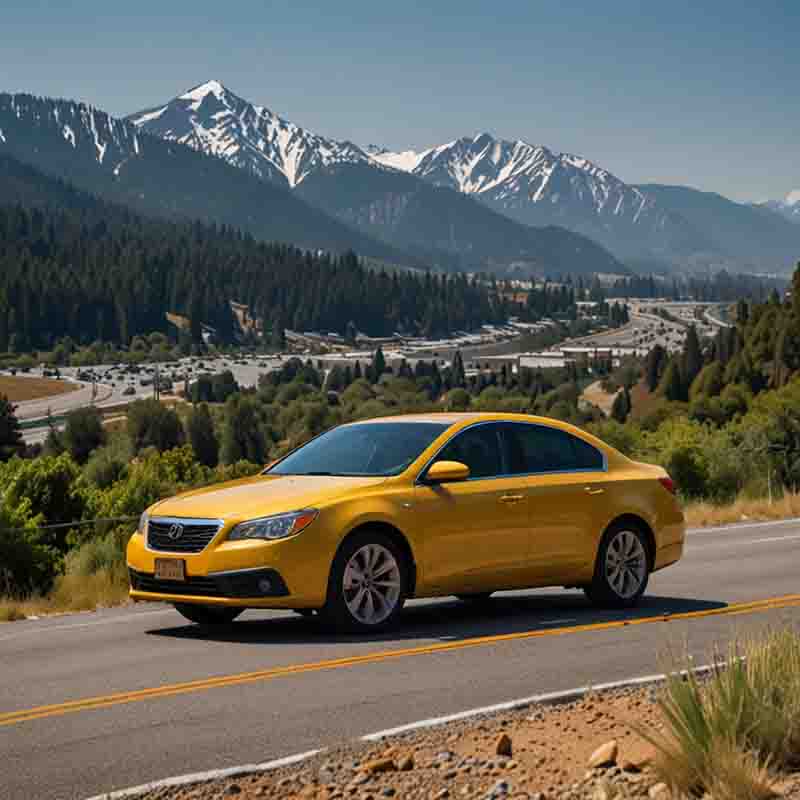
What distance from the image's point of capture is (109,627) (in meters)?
12.1

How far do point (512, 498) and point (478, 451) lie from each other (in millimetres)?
430

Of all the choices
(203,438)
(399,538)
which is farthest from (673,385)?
(399,538)

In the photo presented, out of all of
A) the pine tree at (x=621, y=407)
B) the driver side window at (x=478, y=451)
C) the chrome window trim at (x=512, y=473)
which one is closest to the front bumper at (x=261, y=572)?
the chrome window trim at (x=512, y=473)

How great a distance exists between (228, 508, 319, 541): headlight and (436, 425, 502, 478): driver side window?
4.66ft

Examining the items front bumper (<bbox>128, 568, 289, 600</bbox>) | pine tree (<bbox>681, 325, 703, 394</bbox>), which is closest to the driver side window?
front bumper (<bbox>128, 568, 289, 600</bbox>)

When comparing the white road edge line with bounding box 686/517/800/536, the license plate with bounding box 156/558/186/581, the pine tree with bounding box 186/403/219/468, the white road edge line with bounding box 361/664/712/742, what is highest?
the license plate with bounding box 156/558/186/581

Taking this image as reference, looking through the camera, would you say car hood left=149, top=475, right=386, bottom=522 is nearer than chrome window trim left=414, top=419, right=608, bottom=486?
Yes

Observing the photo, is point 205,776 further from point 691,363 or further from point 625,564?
point 691,363

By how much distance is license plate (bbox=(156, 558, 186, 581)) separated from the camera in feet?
34.8

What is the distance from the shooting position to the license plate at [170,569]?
34.8ft

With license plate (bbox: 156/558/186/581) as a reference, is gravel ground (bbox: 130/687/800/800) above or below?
below

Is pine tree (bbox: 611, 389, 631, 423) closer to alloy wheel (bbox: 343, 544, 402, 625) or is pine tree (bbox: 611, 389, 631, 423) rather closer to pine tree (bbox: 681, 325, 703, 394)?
pine tree (bbox: 681, 325, 703, 394)

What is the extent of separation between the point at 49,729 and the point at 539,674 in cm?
298

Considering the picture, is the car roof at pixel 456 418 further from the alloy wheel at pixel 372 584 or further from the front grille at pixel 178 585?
the front grille at pixel 178 585
